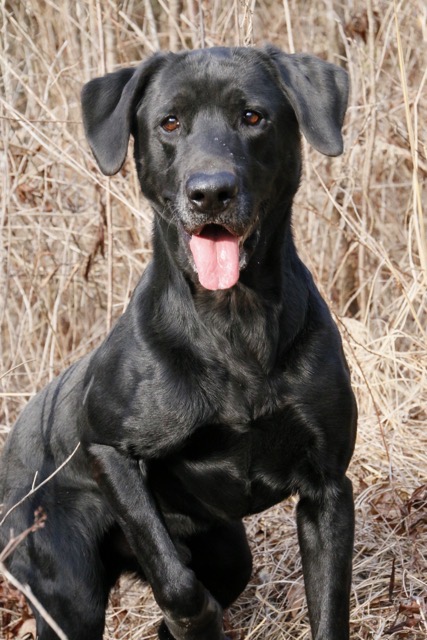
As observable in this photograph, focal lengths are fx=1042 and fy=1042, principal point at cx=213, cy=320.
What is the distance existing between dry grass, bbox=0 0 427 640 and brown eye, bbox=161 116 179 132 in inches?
55.0

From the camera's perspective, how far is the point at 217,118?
9.94 ft

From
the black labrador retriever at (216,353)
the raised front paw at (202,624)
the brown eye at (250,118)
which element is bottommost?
the raised front paw at (202,624)

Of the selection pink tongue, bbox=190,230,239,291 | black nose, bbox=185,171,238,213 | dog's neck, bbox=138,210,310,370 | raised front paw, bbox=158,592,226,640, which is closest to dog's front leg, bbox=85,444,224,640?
raised front paw, bbox=158,592,226,640

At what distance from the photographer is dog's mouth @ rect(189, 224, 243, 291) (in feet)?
9.65

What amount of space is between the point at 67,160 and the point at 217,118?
1979 mm

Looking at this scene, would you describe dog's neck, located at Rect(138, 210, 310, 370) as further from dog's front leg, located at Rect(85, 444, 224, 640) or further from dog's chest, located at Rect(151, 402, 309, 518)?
dog's front leg, located at Rect(85, 444, 224, 640)

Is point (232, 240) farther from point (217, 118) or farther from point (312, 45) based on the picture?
point (312, 45)

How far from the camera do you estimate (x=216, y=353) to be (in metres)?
3.12

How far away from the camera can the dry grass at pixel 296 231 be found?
4344 mm

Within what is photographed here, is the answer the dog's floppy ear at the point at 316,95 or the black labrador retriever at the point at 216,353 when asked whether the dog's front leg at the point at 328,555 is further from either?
the dog's floppy ear at the point at 316,95

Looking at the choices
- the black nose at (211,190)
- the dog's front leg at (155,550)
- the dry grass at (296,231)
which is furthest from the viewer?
the dry grass at (296,231)

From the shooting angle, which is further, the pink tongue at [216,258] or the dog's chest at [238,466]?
the dog's chest at [238,466]

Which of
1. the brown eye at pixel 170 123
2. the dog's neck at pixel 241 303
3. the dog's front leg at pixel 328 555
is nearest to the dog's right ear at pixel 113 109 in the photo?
the brown eye at pixel 170 123

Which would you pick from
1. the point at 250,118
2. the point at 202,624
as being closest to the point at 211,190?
the point at 250,118
